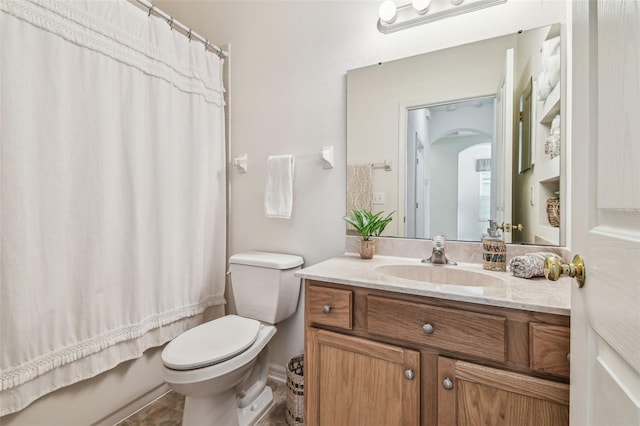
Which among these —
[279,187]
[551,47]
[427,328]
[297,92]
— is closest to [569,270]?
[427,328]

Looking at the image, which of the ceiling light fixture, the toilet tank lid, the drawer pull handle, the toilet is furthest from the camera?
the toilet tank lid

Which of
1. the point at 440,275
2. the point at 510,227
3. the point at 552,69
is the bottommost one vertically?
the point at 440,275

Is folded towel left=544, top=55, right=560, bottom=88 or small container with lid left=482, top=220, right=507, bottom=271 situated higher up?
folded towel left=544, top=55, right=560, bottom=88

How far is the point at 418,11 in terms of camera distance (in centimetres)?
138

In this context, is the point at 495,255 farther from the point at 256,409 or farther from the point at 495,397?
the point at 256,409

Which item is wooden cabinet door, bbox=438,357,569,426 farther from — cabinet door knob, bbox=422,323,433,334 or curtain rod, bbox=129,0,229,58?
curtain rod, bbox=129,0,229,58

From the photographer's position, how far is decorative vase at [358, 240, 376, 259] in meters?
1.51

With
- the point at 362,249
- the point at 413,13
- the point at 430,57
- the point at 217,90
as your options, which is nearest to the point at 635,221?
the point at 362,249

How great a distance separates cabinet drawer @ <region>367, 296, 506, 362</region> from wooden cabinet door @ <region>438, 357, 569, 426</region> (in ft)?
0.17

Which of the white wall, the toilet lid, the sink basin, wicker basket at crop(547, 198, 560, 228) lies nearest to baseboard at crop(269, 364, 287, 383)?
the white wall

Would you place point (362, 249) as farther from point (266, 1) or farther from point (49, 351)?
point (266, 1)

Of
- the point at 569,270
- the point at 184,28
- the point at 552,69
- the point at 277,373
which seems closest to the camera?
the point at 569,270

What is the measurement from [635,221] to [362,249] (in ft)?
3.79

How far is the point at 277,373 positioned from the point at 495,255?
1.45 meters
